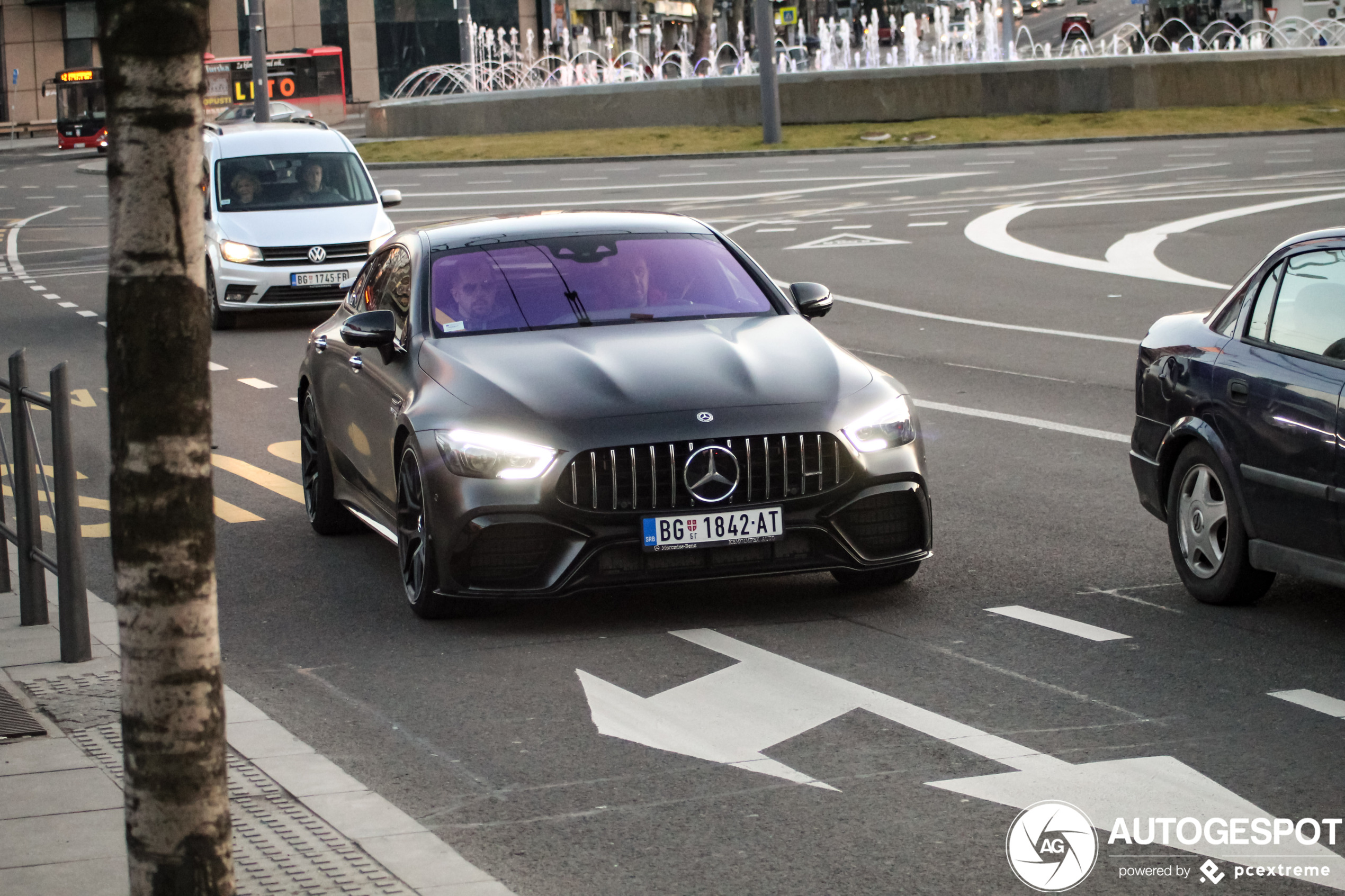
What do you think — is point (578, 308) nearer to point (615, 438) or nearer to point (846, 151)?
point (615, 438)

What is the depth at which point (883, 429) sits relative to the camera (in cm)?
746

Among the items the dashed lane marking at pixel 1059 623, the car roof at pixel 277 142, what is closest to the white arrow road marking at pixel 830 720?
the dashed lane marking at pixel 1059 623

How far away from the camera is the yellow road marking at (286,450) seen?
11.9 metres

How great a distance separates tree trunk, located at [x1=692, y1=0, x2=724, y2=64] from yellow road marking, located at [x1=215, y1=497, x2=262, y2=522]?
5624 cm

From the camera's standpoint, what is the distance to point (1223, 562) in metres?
7.33

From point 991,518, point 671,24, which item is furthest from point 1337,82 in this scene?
point 671,24

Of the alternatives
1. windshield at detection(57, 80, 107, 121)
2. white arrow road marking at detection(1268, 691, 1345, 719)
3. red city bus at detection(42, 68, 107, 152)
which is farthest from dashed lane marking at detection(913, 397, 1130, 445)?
windshield at detection(57, 80, 107, 121)

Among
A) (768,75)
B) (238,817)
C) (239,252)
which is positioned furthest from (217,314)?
(768,75)

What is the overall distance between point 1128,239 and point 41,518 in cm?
1706

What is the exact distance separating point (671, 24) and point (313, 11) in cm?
2964

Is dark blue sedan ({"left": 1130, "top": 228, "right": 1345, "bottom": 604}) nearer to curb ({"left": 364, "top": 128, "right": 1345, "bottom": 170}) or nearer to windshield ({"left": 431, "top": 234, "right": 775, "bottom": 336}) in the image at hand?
windshield ({"left": 431, "top": 234, "right": 775, "bottom": 336})

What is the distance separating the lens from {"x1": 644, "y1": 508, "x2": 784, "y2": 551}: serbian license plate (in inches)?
281

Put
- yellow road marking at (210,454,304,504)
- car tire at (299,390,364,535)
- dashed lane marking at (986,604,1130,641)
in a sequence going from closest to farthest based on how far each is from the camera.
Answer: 1. dashed lane marking at (986,604,1130,641)
2. car tire at (299,390,364,535)
3. yellow road marking at (210,454,304,504)

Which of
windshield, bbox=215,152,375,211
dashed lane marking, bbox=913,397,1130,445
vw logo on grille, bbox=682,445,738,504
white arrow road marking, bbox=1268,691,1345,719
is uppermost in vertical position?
windshield, bbox=215,152,375,211
